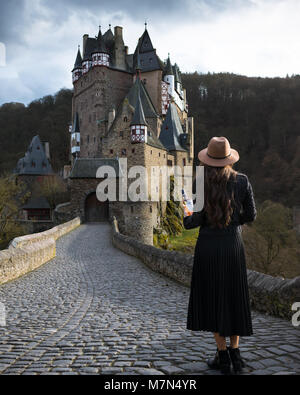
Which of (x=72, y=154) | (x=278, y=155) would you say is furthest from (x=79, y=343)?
(x=278, y=155)

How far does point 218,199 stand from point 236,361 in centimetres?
128

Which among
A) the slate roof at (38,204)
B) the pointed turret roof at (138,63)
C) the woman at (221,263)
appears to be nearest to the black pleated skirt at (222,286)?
the woman at (221,263)

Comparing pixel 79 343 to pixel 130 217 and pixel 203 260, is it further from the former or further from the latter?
pixel 130 217

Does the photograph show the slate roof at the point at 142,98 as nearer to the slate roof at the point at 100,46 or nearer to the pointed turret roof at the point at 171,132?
the pointed turret roof at the point at 171,132

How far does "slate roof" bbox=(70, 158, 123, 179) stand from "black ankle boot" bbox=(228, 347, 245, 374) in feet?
103

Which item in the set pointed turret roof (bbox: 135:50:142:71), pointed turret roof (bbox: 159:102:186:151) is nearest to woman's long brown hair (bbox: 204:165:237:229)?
pointed turret roof (bbox: 159:102:186:151)

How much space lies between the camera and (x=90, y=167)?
113ft

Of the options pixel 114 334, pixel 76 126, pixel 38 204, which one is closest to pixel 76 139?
pixel 76 126

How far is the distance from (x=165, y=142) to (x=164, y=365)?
42.7 metres

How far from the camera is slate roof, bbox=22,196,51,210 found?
148 feet

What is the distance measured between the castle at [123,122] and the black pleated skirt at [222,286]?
2968 cm

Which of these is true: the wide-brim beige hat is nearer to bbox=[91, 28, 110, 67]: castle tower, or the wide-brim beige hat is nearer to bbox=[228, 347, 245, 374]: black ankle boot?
bbox=[228, 347, 245, 374]: black ankle boot

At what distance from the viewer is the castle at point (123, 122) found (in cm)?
3391

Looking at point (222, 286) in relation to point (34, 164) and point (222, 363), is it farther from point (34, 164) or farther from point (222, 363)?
point (34, 164)
